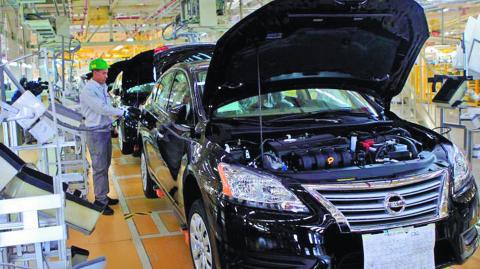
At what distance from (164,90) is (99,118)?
0.83 m

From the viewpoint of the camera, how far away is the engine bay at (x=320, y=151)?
287cm

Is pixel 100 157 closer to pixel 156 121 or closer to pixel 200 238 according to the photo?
pixel 156 121

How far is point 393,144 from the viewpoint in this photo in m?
3.08

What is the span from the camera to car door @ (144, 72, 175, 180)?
4598mm

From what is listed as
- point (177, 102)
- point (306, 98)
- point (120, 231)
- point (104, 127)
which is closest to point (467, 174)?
point (306, 98)

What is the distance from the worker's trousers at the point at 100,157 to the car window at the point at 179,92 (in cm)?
118

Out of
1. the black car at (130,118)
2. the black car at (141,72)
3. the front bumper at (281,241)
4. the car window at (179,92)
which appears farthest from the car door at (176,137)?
the black car at (130,118)

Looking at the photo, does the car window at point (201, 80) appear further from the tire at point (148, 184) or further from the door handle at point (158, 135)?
the tire at point (148, 184)

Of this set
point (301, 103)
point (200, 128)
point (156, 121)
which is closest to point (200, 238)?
point (200, 128)

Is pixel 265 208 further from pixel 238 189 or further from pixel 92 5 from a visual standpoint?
pixel 92 5

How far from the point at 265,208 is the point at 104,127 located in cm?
313

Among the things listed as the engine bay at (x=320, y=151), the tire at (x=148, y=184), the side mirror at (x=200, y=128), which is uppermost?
the side mirror at (x=200, y=128)

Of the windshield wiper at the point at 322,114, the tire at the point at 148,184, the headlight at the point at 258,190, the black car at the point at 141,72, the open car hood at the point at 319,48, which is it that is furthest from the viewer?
the black car at the point at 141,72

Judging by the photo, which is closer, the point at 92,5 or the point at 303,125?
the point at 303,125
